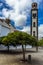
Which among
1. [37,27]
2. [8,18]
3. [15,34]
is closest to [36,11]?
[37,27]

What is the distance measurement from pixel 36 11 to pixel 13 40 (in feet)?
158

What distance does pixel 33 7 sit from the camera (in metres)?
70.4

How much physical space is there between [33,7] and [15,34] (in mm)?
48946

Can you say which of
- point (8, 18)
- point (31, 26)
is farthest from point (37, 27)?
point (8, 18)

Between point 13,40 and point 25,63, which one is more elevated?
point 13,40

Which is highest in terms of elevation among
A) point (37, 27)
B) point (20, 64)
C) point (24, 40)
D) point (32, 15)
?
point (32, 15)

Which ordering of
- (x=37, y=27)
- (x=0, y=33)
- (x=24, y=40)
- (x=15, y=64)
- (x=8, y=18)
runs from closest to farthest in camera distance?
(x=15, y=64) < (x=24, y=40) < (x=0, y=33) < (x=8, y=18) < (x=37, y=27)

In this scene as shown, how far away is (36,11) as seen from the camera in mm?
69312

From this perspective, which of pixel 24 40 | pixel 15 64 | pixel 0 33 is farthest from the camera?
pixel 0 33

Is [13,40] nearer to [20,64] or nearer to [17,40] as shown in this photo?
[17,40]

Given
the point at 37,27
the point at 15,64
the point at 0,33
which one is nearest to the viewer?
the point at 15,64

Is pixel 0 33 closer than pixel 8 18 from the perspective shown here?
Yes

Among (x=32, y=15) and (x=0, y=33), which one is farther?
(x=32, y=15)

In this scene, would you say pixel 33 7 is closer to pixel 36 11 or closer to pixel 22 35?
pixel 36 11
